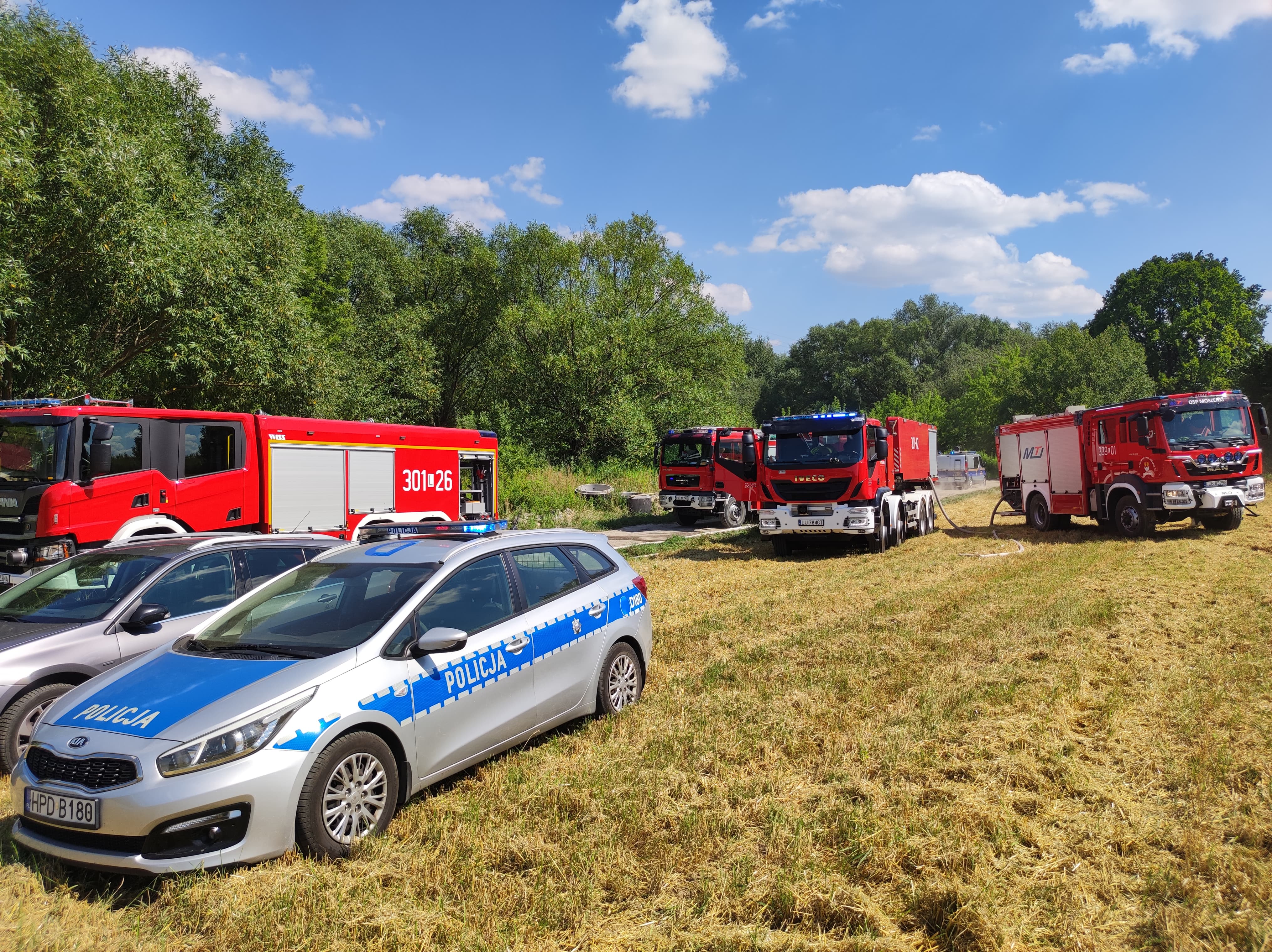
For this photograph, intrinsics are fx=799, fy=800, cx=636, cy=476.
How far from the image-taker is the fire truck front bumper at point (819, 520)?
15219mm

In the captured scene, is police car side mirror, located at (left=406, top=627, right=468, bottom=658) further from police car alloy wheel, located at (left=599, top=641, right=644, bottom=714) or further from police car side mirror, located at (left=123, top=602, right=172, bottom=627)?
police car side mirror, located at (left=123, top=602, right=172, bottom=627)

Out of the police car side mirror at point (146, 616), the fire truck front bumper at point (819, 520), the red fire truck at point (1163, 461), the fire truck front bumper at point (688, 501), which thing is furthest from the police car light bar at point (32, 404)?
the red fire truck at point (1163, 461)

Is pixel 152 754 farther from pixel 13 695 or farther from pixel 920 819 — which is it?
pixel 920 819

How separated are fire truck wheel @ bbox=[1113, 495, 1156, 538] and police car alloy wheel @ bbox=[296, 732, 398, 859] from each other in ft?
54.3

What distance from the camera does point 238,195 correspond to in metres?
22.6

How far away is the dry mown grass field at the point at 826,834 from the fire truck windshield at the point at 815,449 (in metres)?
8.29

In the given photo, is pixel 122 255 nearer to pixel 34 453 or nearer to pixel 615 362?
pixel 34 453

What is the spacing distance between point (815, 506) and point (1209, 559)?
6299mm

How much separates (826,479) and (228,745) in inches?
516

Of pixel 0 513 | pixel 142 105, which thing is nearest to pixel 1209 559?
pixel 0 513

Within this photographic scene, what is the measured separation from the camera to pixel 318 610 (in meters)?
4.74

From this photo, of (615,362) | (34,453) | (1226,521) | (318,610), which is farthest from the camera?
(615,362)

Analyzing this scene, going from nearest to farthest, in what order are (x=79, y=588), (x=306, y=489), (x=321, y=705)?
(x=321, y=705) → (x=79, y=588) → (x=306, y=489)

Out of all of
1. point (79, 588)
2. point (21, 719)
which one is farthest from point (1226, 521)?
point (21, 719)
